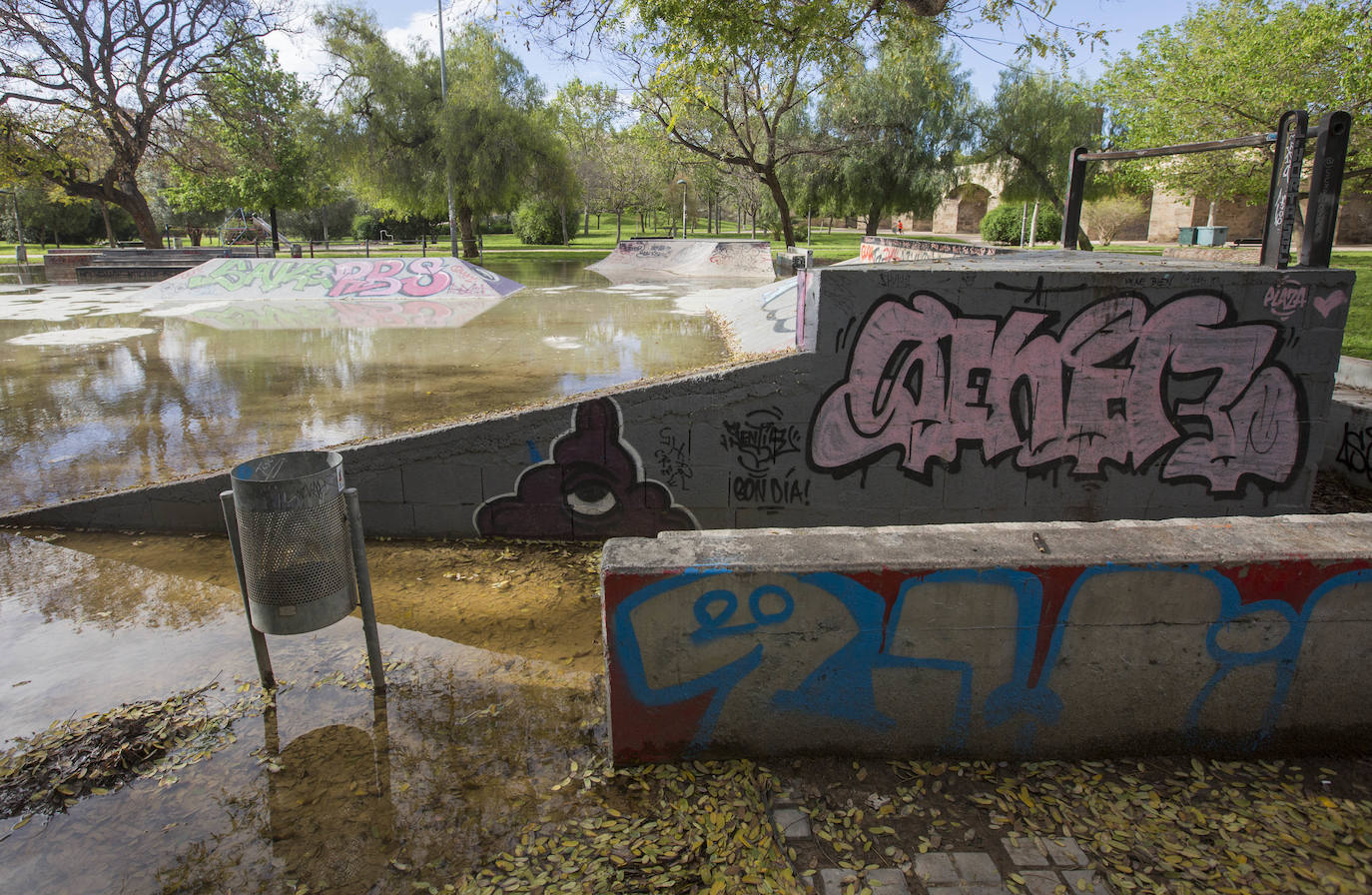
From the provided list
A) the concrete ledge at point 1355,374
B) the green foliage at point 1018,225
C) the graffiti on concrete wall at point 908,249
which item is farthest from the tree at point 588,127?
the green foliage at point 1018,225

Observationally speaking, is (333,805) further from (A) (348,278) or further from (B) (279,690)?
(A) (348,278)

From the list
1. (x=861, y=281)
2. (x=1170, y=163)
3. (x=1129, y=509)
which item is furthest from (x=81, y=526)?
(x=1170, y=163)

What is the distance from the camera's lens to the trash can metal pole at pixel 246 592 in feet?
13.4

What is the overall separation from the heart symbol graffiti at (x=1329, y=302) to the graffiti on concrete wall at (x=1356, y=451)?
2091 mm

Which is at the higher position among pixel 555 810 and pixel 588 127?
pixel 588 127

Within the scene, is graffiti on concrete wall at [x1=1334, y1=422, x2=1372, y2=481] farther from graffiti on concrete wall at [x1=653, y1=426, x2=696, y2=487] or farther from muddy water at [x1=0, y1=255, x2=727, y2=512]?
muddy water at [x1=0, y1=255, x2=727, y2=512]

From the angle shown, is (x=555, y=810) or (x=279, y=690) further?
(x=279, y=690)

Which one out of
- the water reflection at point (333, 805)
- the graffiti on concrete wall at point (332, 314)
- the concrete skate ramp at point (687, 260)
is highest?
the concrete skate ramp at point (687, 260)

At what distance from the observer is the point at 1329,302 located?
6266 millimetres

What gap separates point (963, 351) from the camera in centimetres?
628

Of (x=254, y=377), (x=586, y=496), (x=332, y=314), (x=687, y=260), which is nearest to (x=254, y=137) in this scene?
(x=332, y=314)

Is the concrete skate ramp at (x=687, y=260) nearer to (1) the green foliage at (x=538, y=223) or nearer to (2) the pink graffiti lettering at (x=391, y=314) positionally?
(2) the pink graffiti lettering at (x=391, y=314)

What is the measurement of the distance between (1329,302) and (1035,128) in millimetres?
32121

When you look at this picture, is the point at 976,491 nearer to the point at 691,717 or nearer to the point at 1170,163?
the point at 691,717
